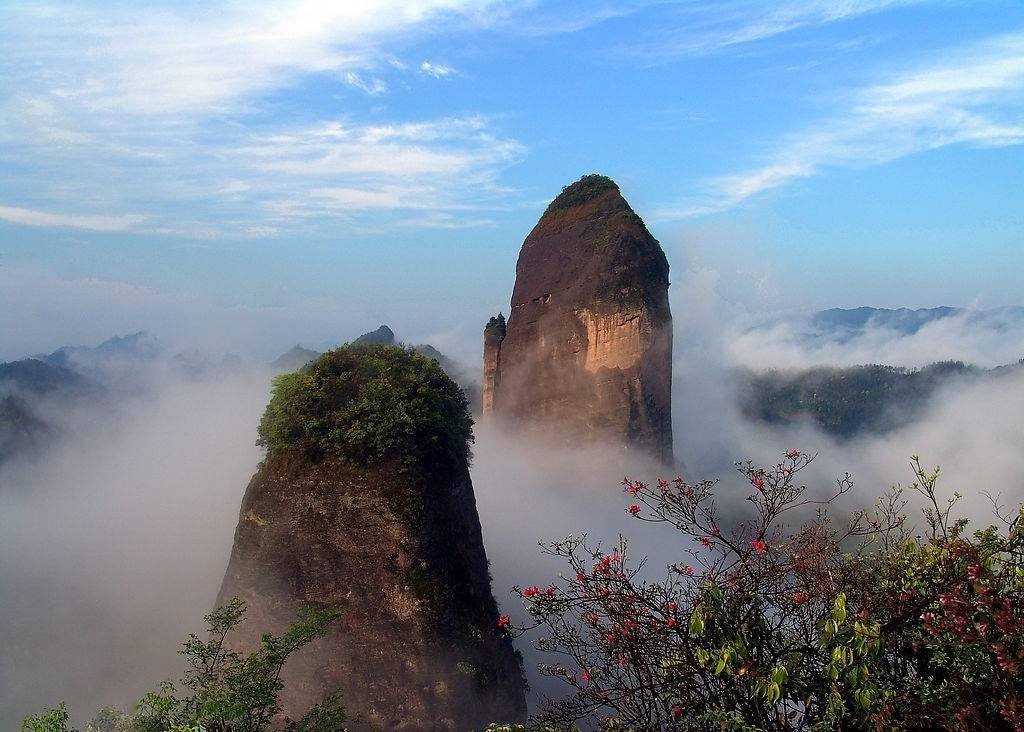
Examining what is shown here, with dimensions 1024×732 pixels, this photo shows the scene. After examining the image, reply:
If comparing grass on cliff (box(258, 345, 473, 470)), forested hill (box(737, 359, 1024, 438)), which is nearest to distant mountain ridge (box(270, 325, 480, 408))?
grass on cliff (box(258, 345, 473, 470))

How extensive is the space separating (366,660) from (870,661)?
10562mm

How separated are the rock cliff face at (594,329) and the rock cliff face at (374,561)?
1645 cm

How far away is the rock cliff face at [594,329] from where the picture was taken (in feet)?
98.9

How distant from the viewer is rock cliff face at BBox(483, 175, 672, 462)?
30156 mm

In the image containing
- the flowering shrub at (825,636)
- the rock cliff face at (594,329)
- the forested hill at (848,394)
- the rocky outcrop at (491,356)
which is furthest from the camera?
the forested hill at (848,394)

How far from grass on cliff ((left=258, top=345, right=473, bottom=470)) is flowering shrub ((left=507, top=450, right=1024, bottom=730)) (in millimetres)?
8081

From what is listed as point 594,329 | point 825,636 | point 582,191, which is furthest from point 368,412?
point 582,191

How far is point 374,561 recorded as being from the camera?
13.7 m

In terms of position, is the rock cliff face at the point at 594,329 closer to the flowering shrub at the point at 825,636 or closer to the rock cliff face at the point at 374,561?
the rock cliff face at the point at 374,561

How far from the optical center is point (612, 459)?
31.0 meters

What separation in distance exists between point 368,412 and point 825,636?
1106cm

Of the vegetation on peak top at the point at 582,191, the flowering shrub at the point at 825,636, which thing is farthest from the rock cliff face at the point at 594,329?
the flowering shrub at the point at 825,636

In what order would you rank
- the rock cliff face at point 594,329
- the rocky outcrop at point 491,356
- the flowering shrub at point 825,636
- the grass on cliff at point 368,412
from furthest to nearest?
the rocky outcrop at point 491,356 < the rock cliff face at point 594,329 < the grass on cliff at point 368,412 < the flowering shrub at point 825,636

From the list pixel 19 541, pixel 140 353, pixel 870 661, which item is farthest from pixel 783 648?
pixel 140 353
